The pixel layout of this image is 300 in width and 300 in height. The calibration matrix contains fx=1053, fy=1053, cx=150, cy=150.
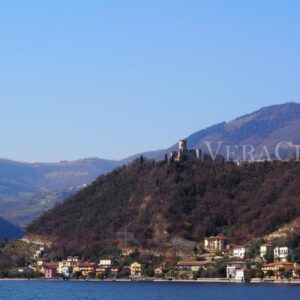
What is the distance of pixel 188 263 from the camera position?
143250mm

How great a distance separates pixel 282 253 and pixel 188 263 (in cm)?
1372

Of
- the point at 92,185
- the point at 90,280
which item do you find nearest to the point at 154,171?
the point at 92,185

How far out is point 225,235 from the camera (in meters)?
159

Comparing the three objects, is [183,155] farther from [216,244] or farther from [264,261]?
[264,261]

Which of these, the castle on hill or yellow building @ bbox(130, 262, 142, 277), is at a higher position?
the castle on hill

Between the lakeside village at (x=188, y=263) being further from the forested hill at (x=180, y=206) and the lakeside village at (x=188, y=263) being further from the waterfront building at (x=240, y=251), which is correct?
the forested hill at (x=180, y=206)

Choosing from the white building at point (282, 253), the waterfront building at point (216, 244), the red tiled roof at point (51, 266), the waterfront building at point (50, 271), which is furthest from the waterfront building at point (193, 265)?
the red tiled roof at point (51, 266)

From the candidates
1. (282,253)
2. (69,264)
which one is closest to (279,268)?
(282,253)

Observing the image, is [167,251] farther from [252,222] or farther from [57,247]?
[57,247]

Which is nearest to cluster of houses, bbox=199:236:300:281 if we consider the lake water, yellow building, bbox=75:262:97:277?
the lake water

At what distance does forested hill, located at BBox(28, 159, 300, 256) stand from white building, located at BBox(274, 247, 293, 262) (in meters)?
15.6

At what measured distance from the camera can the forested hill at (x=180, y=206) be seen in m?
160

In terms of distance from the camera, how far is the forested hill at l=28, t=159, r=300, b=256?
160 meters

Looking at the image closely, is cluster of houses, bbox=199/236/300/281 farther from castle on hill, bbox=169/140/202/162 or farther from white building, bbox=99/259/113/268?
castle on hill, bbox=169/140/202/162
